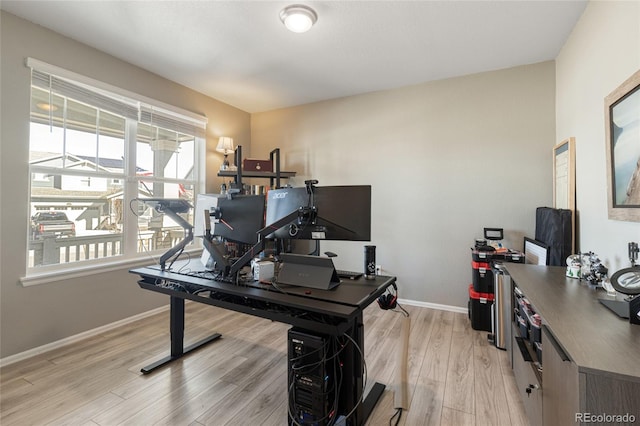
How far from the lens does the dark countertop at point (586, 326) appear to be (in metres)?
0.79

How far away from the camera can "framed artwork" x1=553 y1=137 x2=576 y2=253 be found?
2264 mm

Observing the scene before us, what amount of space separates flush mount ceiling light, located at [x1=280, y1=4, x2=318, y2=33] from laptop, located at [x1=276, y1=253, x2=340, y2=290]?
180cm

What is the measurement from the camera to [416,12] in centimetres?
215

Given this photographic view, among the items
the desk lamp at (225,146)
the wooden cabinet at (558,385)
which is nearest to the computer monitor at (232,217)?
the wooden cabinet at (558,385)

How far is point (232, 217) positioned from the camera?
1.90 m

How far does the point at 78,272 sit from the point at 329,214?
2.56 metres

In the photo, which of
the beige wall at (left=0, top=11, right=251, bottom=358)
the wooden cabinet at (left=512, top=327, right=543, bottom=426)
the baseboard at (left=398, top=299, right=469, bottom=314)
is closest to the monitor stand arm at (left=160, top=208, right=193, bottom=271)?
the beige wall at (left=0, top=11, right=251, bottom=358)

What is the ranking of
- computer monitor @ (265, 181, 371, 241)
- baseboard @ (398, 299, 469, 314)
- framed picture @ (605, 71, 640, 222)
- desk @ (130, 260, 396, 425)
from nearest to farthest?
desk @ (130, 260, 396, 425)
framed picture @ (605, 71, 640, 222)
computer monitor @ (265, 181, 371, 241)
baseboard @ (398, 299, 469, 314)

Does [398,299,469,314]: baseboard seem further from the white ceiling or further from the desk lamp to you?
the desk lamp

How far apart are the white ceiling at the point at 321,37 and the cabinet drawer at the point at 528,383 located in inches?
95.1

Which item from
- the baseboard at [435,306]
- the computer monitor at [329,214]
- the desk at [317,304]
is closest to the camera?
the desk at [317,304]

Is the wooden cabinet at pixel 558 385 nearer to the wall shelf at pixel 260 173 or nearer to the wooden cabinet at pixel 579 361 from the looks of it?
the wooden cabinet at pixel 579 361

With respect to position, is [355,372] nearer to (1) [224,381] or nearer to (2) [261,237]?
(2) [261,237]

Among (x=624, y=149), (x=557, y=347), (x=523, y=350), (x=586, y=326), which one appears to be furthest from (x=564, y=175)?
(x=557, y=347)
